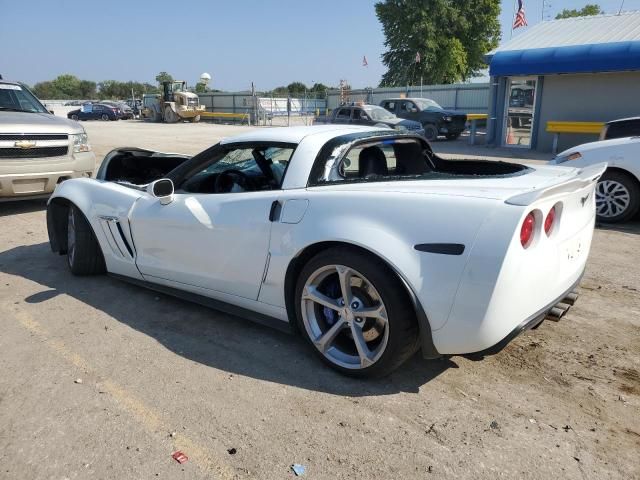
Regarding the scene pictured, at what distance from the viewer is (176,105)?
125 feet

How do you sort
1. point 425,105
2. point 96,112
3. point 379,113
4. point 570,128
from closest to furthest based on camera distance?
1. point 570,128
2. point 379,113
3. point 425,105
4. point 96,112

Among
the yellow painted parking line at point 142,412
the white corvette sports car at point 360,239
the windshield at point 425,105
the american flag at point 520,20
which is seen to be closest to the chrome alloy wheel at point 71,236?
the white corvette sports car at point 360,239

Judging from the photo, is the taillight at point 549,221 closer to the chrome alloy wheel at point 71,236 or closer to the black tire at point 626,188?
the chrome alloy wheel at point 71,236


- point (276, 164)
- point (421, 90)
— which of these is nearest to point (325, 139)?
point (276, 164)

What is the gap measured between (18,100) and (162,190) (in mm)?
6065

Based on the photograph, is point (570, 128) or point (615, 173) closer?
point (615, 173)

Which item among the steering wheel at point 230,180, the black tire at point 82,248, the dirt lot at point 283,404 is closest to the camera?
the dirt lot at point 283,404

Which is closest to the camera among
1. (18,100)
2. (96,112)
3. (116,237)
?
(116,237)

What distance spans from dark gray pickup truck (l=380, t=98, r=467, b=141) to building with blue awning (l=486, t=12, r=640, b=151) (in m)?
2.76

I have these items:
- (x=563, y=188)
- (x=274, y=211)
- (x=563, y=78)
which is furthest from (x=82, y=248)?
(x=563, y=78)

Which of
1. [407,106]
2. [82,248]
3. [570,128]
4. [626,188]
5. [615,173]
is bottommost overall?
[82,248]

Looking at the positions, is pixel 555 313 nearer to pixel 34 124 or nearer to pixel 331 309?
pixel 331 309

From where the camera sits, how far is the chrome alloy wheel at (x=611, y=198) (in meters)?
6.55

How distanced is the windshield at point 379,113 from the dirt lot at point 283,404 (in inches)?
653
